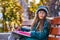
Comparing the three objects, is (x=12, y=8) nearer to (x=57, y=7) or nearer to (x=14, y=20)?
(x=14, y=20)

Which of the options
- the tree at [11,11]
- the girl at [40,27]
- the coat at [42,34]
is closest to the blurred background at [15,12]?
the tree at [11,11]

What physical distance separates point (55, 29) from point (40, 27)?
0.27m

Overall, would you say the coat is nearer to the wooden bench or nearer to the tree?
the wooden bench

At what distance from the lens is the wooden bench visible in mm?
3304

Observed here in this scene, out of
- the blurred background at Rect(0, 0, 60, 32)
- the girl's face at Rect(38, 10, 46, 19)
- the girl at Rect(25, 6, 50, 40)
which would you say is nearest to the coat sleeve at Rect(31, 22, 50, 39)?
the girl at Rect(25, 6, 50, 40)

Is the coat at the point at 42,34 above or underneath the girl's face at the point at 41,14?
underneath

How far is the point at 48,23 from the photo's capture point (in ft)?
11.5

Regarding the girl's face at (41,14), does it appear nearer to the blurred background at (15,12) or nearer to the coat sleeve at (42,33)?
the coat sleeve at (42,33)

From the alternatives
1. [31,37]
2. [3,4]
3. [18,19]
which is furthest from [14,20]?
[31,37]

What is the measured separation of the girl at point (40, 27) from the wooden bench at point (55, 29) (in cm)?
8

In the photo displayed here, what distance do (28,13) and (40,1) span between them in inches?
28.7

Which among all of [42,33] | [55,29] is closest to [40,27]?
[42,33]

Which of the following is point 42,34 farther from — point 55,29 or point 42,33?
point 55,29

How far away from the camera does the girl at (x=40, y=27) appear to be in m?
3.42
